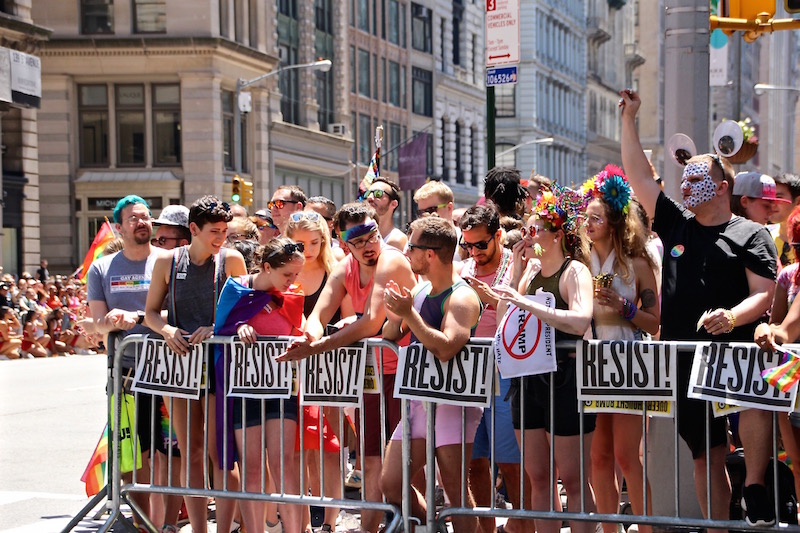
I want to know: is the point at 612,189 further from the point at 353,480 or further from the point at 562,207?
the point at 353,480

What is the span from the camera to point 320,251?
8336 millimetres

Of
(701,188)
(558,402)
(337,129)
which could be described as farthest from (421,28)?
(558,402)

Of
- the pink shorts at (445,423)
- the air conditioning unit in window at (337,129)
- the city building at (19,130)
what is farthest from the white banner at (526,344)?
the air conditioning unit in window at (337,129)

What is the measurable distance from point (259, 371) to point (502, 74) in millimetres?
6007

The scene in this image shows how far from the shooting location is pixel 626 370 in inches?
250

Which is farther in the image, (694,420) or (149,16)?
(149,16)

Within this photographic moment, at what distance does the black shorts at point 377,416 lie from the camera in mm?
7086

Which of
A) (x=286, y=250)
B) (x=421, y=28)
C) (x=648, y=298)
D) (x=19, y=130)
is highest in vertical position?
(x=421, y=28)

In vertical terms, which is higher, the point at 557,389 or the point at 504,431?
the point at 557,389

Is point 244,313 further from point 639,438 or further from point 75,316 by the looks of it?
point 75,316

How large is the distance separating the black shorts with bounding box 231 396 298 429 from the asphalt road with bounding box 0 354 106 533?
210cm

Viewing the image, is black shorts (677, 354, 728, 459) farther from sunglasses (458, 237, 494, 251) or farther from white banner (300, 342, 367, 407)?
white banner (300, 342, 367, 407)

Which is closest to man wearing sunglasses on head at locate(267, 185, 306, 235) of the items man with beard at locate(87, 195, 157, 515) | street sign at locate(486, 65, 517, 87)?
man with beard at locate(87, 195, 157, 515)

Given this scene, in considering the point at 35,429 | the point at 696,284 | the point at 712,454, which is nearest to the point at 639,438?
the point at 712,454
